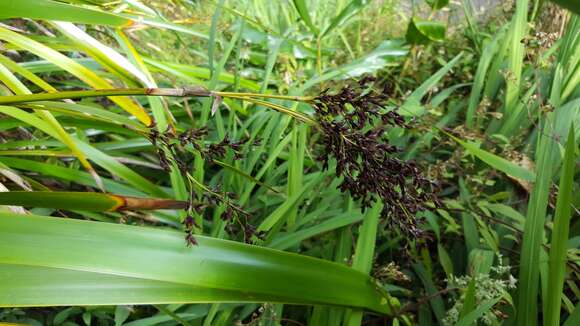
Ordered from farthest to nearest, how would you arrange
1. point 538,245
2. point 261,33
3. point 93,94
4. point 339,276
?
1. point 261,33
2. point 538,245
3. point 339,276
4. point 93,94

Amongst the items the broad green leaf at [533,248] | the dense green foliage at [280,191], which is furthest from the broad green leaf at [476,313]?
the broad green leaf at [533,248]

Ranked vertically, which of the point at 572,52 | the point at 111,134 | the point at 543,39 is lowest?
the point at 111,134

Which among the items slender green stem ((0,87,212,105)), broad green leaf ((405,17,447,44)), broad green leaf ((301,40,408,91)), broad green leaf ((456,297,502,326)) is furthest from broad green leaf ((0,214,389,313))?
broad green leaf ((405,17,447,44))

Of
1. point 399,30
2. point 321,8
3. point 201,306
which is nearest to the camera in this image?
point 201,306

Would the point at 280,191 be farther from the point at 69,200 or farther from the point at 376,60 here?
the point at 376,60

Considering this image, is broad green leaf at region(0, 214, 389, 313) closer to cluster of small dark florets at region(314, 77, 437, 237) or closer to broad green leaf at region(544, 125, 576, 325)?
cluster of small dark florets at region(314, 77, 437, 237)

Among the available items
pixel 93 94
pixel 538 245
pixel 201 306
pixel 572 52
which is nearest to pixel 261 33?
pixel 572 52

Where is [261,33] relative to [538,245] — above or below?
above

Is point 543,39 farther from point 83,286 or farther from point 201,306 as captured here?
point 83,286

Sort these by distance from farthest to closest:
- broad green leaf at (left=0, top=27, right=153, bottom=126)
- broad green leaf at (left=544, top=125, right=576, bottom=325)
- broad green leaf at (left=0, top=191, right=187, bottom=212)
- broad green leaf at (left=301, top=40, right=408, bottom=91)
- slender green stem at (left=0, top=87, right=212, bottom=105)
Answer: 1. broad green leaf at (left=301, top=40, right=408, bottom=91)
2. broad green leaf at (left=0, top=27, right=153, bottom=126)
3. broad green leaf at (left=544, top=125, right=576, bottom=325)
4. broad green leaf at (left=0, top=191, right=187, bottom=212)
5. slender green stem at (left=0, top=87, right=212, bottom=105)
